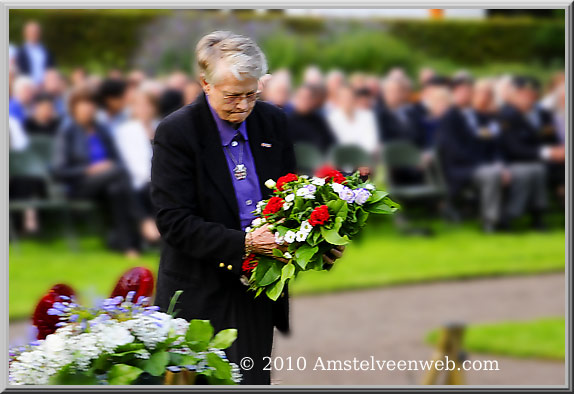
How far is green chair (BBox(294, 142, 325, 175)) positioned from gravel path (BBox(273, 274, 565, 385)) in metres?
2.02

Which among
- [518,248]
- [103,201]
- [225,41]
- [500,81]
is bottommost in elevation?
[518,248]

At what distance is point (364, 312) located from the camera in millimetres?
8883

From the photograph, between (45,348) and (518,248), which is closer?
(45,348)

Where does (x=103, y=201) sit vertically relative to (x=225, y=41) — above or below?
below

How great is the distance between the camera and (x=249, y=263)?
332cm

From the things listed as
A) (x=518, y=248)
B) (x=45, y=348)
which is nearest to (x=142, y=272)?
(x=45, y=348)

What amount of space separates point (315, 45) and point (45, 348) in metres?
12.3

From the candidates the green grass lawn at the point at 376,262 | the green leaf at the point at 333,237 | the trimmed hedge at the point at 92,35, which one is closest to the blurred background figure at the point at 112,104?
the green grass lawn at the point at 376,262

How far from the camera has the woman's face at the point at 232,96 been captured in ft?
10.7

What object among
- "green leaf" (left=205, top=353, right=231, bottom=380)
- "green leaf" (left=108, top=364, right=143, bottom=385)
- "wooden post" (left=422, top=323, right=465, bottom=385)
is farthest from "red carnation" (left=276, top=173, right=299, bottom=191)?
"wooden post" (left=422, top=323, right=465, bottom=385)

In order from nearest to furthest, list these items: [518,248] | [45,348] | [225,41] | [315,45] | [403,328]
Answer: [45,348], [225,41], [403,328], [518,248], [315,45]

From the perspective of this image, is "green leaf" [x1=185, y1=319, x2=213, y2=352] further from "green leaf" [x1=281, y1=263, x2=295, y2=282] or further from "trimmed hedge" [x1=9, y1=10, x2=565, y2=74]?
"trimmed hedge" [x1=9, y1=10, x2=565, y2=74]

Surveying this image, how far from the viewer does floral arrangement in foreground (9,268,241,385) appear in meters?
2.53

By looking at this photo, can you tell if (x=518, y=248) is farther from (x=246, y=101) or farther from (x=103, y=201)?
(x=246, y=101)
